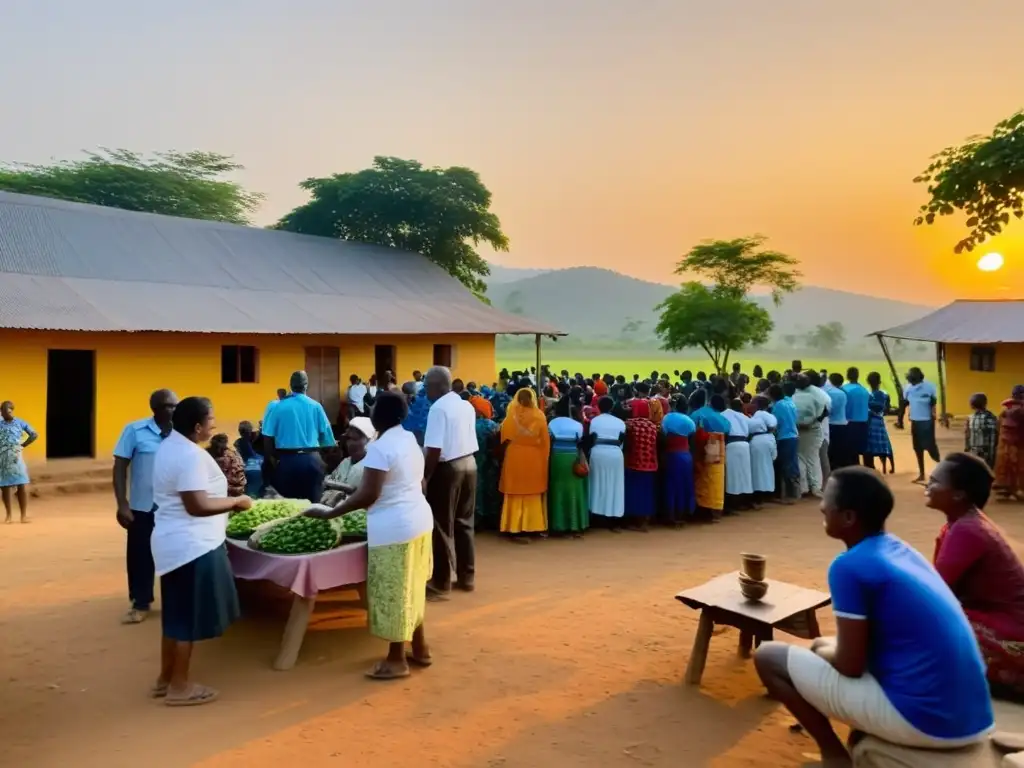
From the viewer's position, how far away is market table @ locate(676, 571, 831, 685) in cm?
417

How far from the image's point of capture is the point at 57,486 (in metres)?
11.6

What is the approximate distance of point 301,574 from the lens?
15.2 feet

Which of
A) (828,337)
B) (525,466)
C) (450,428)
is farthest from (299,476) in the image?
(828,337)

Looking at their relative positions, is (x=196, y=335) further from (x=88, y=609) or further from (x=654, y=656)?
(x=654, y=656)

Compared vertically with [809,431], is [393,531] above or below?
below

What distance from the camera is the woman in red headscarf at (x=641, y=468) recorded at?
8.54 metres

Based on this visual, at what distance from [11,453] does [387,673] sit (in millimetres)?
7003

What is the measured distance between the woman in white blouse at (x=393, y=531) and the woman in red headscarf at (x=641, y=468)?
14.7ft

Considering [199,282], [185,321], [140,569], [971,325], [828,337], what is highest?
[828,337]

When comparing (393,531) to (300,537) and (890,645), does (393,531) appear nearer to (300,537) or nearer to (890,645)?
(300,537)

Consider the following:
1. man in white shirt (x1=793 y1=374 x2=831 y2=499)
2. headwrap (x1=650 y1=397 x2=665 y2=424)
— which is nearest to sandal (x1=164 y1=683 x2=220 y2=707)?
headwrap (x1=650 y1=397 x2=665 y2=424)

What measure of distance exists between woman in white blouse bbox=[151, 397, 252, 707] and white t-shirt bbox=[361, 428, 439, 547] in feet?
2.70

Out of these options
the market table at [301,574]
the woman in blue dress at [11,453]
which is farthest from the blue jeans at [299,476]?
the woman in blue dress at [11,453]

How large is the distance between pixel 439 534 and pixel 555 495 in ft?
8.35
